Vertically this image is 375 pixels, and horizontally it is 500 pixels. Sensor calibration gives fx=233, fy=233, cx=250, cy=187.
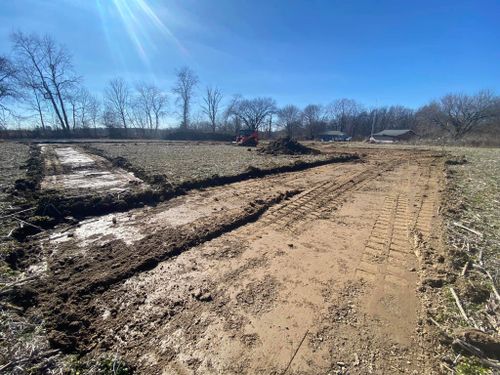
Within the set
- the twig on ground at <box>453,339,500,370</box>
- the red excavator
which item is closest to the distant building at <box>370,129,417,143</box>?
the red excavator

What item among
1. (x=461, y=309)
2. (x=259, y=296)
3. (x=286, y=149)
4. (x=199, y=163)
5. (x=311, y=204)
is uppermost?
(x=286, y=149)

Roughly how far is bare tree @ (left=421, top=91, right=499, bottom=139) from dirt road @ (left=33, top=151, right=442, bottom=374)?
57.5 metres

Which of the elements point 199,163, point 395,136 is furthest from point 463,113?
point 199,163

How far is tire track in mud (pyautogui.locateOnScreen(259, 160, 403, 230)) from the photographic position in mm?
4857

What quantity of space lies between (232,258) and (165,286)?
A: 1.02 m

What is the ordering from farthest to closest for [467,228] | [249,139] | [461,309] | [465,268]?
[249,139] → [467,228] → [465,268] → [461,309]

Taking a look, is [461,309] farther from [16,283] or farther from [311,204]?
[16,283]

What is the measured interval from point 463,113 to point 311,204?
65.0m

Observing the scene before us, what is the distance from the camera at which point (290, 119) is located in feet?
237

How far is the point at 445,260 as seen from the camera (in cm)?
329

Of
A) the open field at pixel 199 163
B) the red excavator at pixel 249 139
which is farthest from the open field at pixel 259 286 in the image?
the red excavator at pixel 249 139

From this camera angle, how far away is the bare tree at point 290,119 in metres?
70.3

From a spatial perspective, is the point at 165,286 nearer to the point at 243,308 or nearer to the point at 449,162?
the point at 243,308

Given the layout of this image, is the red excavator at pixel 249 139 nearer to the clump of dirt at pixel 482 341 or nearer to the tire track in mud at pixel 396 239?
the tire track in mud at pixel 396 239
